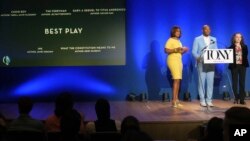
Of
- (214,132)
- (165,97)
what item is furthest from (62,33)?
(214,132)

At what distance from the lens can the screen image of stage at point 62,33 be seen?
7.80 m

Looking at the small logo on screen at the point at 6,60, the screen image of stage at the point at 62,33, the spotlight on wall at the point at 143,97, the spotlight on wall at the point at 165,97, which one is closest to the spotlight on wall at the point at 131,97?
the spotlight on wall at the point at 143,97

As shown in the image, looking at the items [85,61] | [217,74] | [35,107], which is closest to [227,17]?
[217,74]

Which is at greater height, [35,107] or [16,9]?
[16,9]

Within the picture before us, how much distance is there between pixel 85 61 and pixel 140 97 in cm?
135

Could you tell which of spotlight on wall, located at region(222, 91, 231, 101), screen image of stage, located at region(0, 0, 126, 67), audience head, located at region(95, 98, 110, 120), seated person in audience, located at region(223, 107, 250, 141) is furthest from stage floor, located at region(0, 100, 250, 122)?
seated person in audience, located at region(223, 107, 250, 141)

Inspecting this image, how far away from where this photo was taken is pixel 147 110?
21.6 feet

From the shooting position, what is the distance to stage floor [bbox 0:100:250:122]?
18.7ft

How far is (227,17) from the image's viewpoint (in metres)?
8.21

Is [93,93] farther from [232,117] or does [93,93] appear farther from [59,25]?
[232,117]

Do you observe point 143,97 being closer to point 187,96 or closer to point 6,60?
point 187,96

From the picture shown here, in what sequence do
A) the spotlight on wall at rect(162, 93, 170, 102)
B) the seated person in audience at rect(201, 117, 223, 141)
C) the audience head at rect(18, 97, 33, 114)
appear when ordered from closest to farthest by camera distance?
1. the seated person in audience at rect(201, 117, 223, 141)
2. the audience head at rect(18, 97, 33, 114)
3. the spotlight on wall at rect(162, 93, 170, 102)

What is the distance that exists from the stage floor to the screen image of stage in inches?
36.3

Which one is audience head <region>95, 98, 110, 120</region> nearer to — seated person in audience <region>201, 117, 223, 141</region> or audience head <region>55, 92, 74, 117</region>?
audience head <region>55, 92, 74, 117</region>
